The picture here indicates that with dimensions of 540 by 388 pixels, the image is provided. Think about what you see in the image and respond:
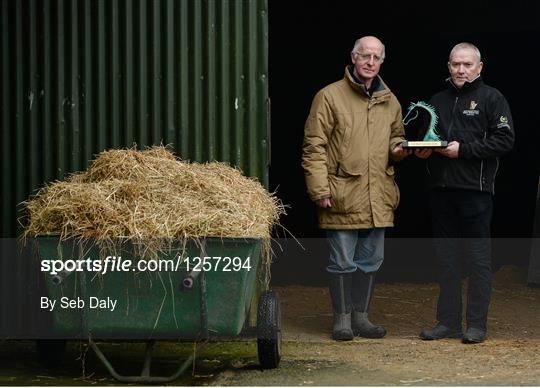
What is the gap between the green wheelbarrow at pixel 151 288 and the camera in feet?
17.5

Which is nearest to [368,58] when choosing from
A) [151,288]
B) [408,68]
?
[151,288]

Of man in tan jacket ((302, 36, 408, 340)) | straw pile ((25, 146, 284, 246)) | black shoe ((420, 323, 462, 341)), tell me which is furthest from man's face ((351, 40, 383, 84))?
black shoe ((420, 323, 462, 341))

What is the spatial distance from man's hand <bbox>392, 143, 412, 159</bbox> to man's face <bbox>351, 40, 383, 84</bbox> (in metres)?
0.47

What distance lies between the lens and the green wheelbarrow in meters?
5.34

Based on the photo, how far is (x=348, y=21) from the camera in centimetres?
1321

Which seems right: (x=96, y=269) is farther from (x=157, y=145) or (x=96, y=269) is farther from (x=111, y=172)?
(x=157, y=145)

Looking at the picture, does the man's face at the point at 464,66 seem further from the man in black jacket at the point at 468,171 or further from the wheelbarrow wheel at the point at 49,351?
the wheelbarrow wheel at the point at 49,351

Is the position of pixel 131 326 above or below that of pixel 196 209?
below

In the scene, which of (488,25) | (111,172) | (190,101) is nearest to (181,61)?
(190,101)

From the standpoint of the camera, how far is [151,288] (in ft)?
17.7

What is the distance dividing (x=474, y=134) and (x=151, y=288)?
2458 mm

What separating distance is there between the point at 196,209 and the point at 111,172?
0.71m

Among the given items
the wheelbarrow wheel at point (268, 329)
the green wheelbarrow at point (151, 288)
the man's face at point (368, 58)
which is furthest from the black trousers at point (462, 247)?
the green wheelbarrow at point (151, 288)

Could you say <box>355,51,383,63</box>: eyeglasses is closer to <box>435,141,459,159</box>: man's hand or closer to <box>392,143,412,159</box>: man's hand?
<box>392,143,412,159</box>: man's hand
